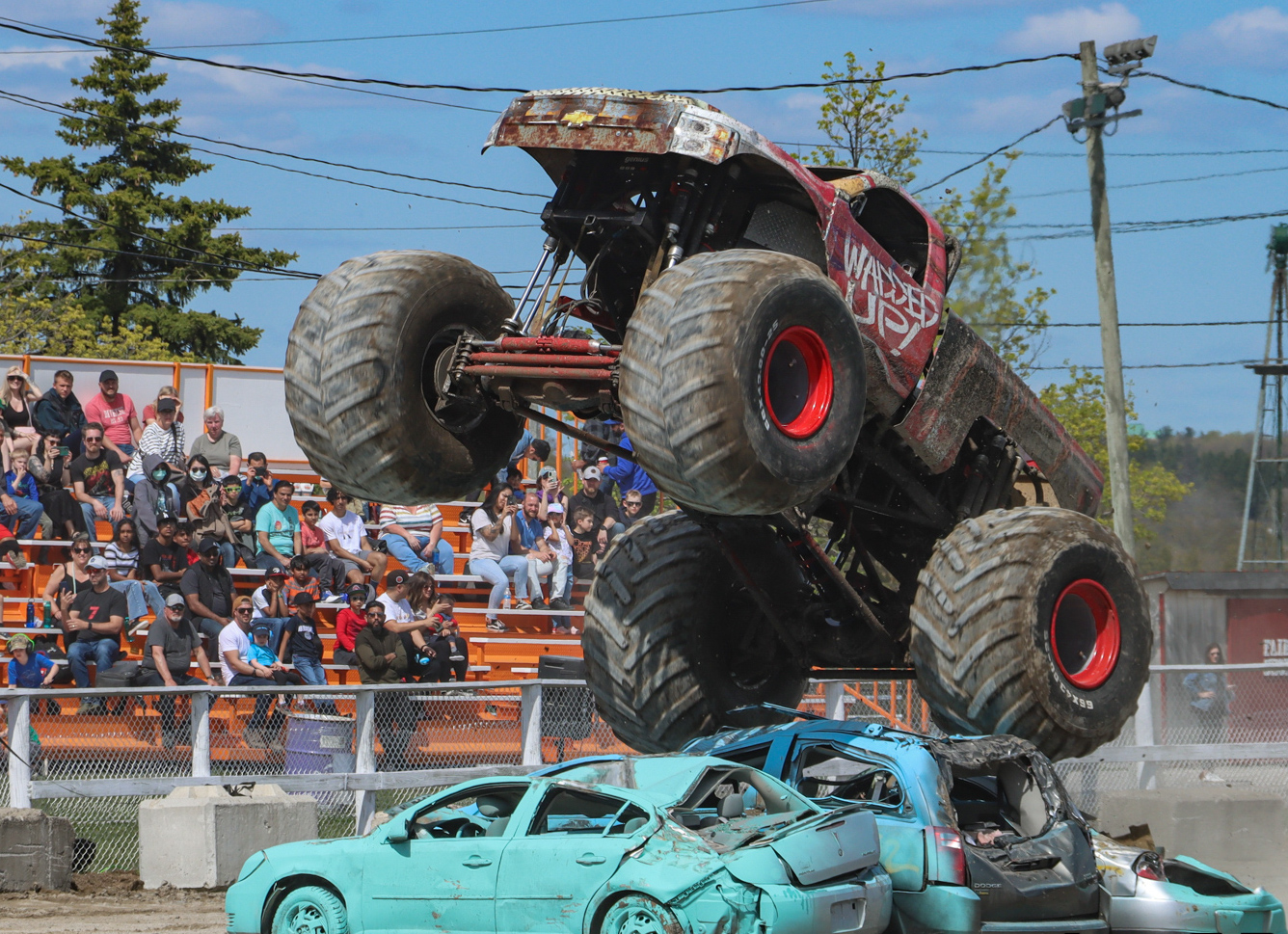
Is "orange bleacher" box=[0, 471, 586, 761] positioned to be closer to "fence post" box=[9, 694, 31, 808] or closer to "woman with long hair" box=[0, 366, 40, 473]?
"fence post" box=[9, 694, 31, 808]

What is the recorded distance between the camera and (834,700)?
45.7ft

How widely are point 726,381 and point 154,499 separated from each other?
12.1 meters

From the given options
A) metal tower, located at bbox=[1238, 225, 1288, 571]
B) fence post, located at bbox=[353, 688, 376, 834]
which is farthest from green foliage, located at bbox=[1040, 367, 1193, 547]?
fence post, located at bbox=[353, 688, 376, 834]

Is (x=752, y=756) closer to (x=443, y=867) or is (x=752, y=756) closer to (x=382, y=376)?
(x=443, y=867)

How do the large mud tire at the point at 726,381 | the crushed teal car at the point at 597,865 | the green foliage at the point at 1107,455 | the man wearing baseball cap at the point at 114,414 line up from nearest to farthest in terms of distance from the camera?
1. the large mud tire at the point at 726,381
2. the crushed teal car at the point at 597,865
3. the man wearing baseball cap at the point at 114,414
4. the green foliage at the point at 1107,455

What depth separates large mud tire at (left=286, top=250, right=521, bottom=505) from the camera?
7.71 metres

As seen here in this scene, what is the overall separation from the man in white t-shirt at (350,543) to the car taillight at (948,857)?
10736mm

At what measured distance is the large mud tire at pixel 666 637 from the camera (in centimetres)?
977

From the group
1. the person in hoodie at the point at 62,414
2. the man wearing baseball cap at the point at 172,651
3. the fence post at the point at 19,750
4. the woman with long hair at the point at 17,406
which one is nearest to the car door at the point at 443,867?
the fence post at the point at 19,750

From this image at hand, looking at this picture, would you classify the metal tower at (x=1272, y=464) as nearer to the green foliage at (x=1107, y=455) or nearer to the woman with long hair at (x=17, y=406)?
the green foliage at (x=1107, y=455)

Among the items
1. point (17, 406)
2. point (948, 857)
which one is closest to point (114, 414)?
point (17, 406)

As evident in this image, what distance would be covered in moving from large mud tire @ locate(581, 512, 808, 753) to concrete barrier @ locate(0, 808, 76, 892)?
4.10m

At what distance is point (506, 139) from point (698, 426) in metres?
2.14

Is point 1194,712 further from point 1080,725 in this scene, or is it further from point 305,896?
point 305,896
